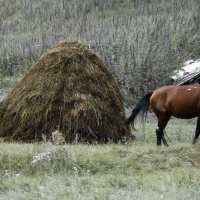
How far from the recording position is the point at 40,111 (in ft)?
47.9

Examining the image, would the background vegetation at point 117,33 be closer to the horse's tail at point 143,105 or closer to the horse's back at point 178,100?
the horse's tail at point 143,105

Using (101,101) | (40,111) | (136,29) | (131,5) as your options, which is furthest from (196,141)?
(131,5)

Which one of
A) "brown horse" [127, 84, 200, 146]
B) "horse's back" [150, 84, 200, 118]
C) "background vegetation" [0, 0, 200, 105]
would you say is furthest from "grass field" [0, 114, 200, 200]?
"background vegetation" [0, 0, 200, 105]

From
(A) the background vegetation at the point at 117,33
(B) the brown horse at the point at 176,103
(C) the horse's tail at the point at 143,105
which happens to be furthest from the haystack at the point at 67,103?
(A) the background vegetation at the point at 117,33

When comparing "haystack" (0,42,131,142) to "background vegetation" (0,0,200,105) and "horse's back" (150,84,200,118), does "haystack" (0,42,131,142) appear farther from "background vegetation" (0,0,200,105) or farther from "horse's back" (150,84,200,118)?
"background vegetation" (0,0,200,105)

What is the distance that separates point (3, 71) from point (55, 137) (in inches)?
626

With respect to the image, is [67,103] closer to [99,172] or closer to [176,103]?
[176,103]

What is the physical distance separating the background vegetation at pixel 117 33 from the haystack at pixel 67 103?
852 centimetres

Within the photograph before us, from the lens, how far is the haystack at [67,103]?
14.5 m

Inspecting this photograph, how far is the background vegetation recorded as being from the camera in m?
24.8

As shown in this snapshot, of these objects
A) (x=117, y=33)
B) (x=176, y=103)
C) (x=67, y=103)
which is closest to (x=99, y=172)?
(x=176, y=103)

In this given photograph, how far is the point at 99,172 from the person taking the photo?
11312 mm

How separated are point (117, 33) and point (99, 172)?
62.6 feet

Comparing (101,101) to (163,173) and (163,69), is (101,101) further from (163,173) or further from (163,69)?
(163,69)
